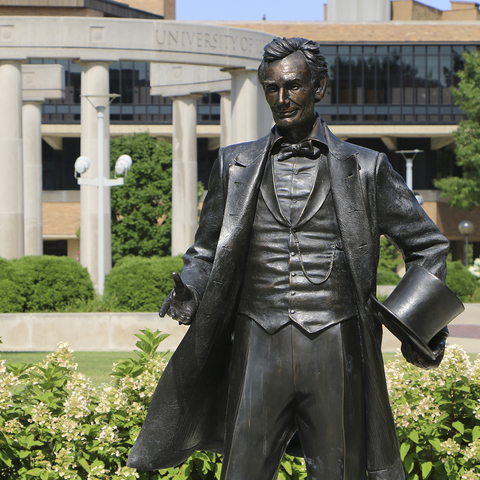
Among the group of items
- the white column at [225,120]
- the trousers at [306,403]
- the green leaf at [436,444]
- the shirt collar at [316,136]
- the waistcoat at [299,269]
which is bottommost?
the green leaf at [436,444]

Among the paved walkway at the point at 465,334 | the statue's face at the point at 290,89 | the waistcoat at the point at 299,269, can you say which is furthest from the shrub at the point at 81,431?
the paved walkway at the point at 465,334

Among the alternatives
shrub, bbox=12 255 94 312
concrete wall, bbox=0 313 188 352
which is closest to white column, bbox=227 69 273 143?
shrub, bbox=12 255 94 312

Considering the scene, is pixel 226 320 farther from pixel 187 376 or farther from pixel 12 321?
pixel 12 321

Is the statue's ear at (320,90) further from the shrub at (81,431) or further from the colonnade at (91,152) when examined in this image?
the colonnade at (91,152)

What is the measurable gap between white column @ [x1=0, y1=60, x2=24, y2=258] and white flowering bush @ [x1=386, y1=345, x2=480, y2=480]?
52.5 ft

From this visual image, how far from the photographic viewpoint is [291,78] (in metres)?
3.84

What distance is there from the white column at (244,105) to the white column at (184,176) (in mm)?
4560

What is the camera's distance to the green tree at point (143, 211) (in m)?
39.2

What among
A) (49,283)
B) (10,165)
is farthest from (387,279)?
(49,283)

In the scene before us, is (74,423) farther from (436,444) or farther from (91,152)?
(91,152)

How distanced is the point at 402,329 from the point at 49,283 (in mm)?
14048

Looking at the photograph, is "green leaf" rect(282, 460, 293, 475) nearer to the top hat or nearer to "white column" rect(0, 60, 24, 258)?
the top hat

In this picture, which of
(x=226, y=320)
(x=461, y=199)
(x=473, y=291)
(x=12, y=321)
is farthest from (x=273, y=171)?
(x=461, y=199)

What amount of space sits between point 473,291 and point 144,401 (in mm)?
19071
